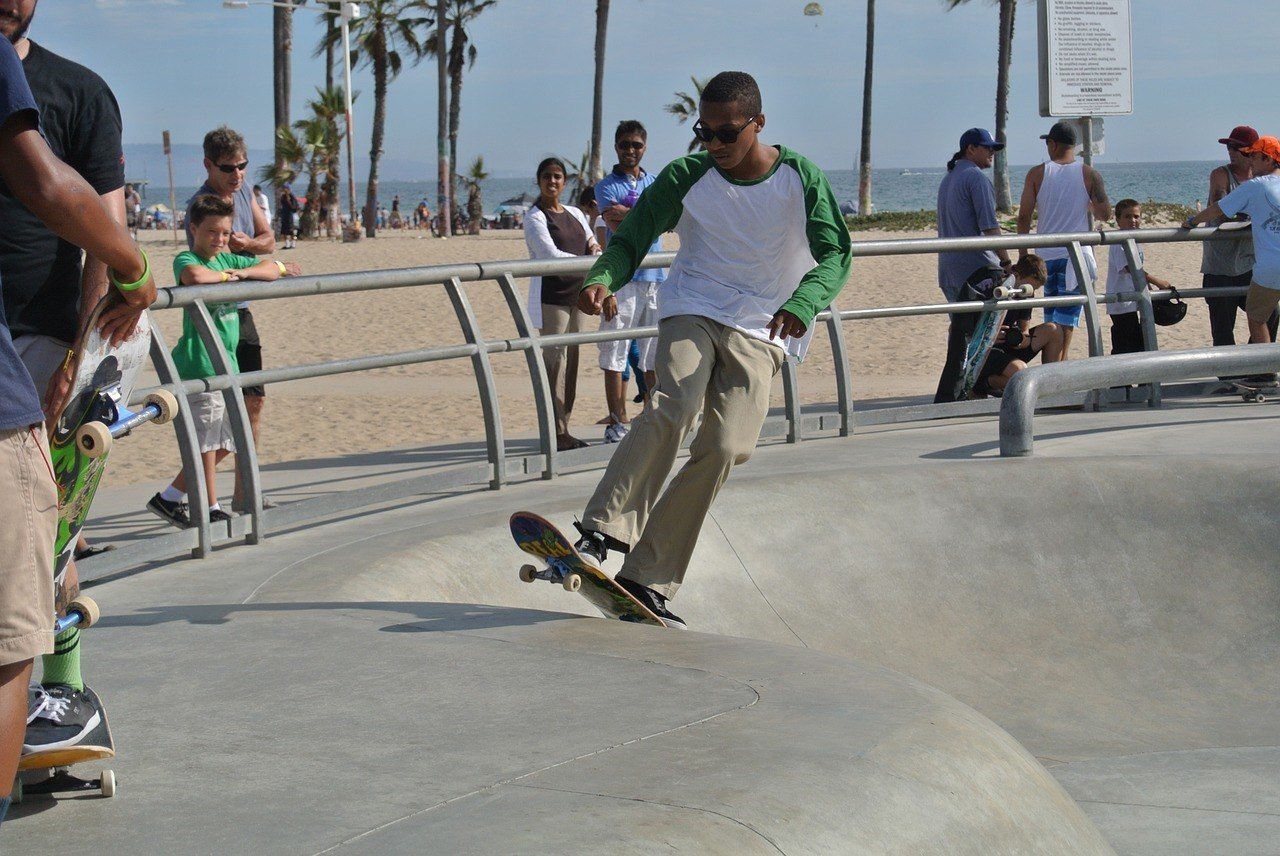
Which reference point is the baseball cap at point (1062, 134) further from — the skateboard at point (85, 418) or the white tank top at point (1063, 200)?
the skateboard at point (85, 418)

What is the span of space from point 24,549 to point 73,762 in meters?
0.65

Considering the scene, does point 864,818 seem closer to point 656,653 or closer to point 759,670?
point 759,670

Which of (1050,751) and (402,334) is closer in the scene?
(1050,751)

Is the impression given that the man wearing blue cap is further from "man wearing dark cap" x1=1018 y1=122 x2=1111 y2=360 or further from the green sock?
the green sock

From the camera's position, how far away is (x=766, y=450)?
8.30 m

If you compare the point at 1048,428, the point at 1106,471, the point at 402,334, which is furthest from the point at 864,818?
the point at 402,334

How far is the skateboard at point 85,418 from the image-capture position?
3.12 meters

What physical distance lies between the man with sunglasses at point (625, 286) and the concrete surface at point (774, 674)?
1.47m

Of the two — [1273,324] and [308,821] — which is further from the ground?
[1273,324]

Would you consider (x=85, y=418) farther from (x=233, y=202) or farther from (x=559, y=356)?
(x=559, y=356)

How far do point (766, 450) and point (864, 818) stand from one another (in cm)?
536

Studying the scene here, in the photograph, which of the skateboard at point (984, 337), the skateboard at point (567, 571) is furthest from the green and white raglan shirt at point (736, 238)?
the skateboard at point (984, 337)

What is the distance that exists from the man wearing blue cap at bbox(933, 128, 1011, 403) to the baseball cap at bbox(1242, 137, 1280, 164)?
67.9 inches

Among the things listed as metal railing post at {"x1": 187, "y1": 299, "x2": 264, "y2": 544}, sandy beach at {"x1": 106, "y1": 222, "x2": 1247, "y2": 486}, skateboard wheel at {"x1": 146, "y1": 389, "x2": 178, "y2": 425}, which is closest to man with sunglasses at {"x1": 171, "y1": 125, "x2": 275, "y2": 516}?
sandy beach at {"x1": 106, "y1": 222, "x2": 1247, "y2": 486}
